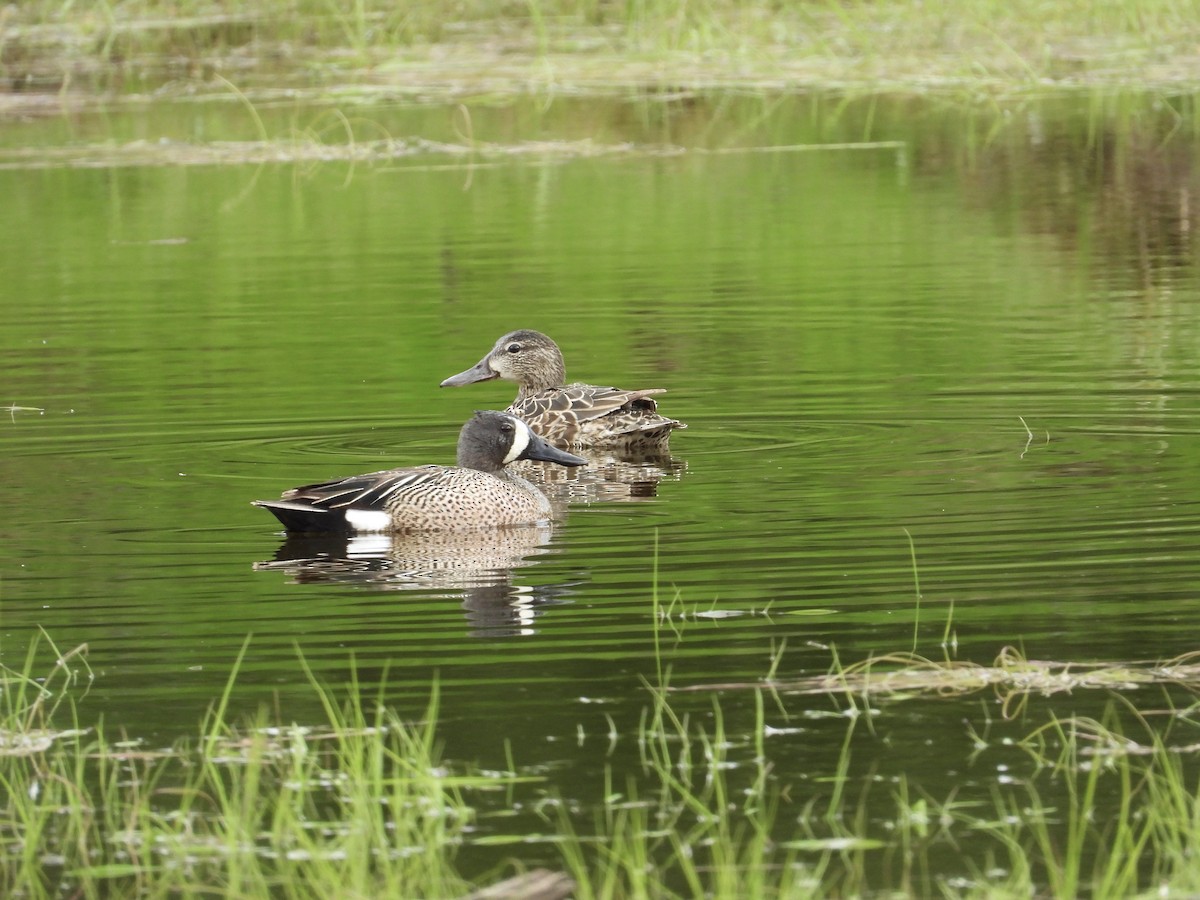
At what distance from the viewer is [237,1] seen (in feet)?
96.9

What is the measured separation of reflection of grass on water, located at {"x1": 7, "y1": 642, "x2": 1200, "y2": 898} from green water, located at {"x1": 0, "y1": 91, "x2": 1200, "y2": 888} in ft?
0.48

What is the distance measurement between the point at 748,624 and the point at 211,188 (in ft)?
49.9

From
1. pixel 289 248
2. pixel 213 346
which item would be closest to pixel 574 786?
pixel 213 346

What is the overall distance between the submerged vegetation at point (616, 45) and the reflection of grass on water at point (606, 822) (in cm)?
1798

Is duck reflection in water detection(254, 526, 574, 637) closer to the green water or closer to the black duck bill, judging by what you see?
the green water

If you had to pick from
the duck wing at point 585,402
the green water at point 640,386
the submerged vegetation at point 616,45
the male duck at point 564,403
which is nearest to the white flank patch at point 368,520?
the green water at point 640,386

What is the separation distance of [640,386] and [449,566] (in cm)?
432

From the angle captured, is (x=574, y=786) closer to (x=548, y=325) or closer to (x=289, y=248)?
(x=548, y=325)

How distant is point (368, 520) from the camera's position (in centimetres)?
933

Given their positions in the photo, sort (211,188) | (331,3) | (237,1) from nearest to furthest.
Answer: (211,188)
(331,3)
(237,1)

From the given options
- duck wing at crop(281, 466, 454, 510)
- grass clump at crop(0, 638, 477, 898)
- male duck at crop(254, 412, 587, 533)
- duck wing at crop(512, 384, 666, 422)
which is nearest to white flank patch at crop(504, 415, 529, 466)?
male duck at crop(254, 412, 587, 533)

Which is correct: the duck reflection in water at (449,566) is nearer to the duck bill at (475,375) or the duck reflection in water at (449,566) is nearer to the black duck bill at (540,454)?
the black duck bill at (540,454)

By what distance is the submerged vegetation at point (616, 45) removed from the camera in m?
24.4

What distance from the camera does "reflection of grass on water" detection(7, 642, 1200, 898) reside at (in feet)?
16.0
